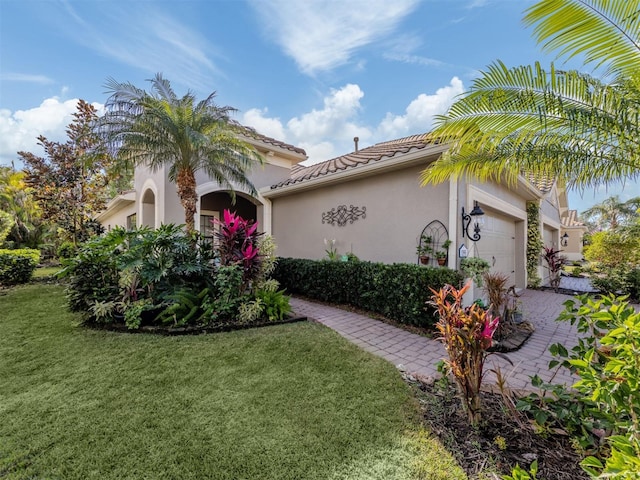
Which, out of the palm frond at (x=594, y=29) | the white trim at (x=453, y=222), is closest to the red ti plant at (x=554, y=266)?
the white trim at (x=453, y=222)

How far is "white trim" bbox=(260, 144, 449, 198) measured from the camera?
238 inches

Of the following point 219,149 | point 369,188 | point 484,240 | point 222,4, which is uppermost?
point 222,4

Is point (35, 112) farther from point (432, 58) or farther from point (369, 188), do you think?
point (432, 58)

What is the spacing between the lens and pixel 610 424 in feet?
5.87

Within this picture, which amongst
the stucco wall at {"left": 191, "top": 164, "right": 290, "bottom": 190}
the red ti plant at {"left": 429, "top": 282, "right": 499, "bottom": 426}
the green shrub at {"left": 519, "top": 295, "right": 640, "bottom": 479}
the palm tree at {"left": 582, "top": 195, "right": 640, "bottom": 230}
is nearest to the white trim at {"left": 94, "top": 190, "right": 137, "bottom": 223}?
the stucco wall at {"left": 191, "top": 164, "right": 290, "bottom": 190}

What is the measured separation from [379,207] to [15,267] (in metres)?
12.1

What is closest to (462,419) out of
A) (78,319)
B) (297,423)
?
(297,423)

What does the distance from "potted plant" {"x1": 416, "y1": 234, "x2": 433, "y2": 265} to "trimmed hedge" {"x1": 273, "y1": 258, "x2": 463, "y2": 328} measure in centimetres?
64

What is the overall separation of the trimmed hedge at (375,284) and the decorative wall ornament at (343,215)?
1.52 m

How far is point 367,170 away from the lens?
7301 millimetres

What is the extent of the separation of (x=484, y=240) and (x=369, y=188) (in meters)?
3.52

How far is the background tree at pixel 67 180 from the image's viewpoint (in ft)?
37.8

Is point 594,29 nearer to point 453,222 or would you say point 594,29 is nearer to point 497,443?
point 453,222

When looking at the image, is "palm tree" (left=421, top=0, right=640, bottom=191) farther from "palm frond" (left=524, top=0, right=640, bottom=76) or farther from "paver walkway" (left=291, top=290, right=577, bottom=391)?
"paver walkway" (left=291, top=290, right=577, bottom=391)
